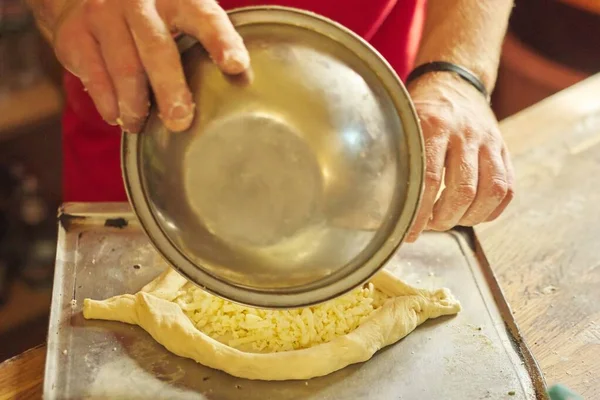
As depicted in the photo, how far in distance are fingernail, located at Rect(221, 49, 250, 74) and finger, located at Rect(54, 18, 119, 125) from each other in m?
0.15

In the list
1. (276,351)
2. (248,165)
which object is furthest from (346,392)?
(248,165)

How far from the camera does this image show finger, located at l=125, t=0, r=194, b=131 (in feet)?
2.44

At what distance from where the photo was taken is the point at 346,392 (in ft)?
3.32

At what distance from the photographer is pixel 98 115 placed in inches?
53.3

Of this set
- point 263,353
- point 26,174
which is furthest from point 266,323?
point 26,174

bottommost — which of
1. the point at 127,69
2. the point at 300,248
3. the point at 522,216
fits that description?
the point at 522,216

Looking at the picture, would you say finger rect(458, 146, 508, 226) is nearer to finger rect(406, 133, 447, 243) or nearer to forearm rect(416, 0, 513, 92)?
finger rect(406, 133, 447, 243)

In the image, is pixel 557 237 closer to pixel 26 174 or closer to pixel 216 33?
pixel 216 33

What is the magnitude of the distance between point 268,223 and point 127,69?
9.2 inches

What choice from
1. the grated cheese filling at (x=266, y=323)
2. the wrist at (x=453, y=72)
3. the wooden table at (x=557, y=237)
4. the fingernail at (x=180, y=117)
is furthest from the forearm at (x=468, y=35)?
the fingernail at (x=180, y=117)

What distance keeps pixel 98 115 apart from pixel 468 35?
72 centimetres

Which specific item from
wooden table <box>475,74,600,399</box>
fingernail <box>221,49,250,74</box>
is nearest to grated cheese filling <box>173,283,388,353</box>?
wooden table <box>475,74,600,399</box>

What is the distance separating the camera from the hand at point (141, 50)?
2.43 ft

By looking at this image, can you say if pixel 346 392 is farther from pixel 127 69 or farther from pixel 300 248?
pixel 127 69
